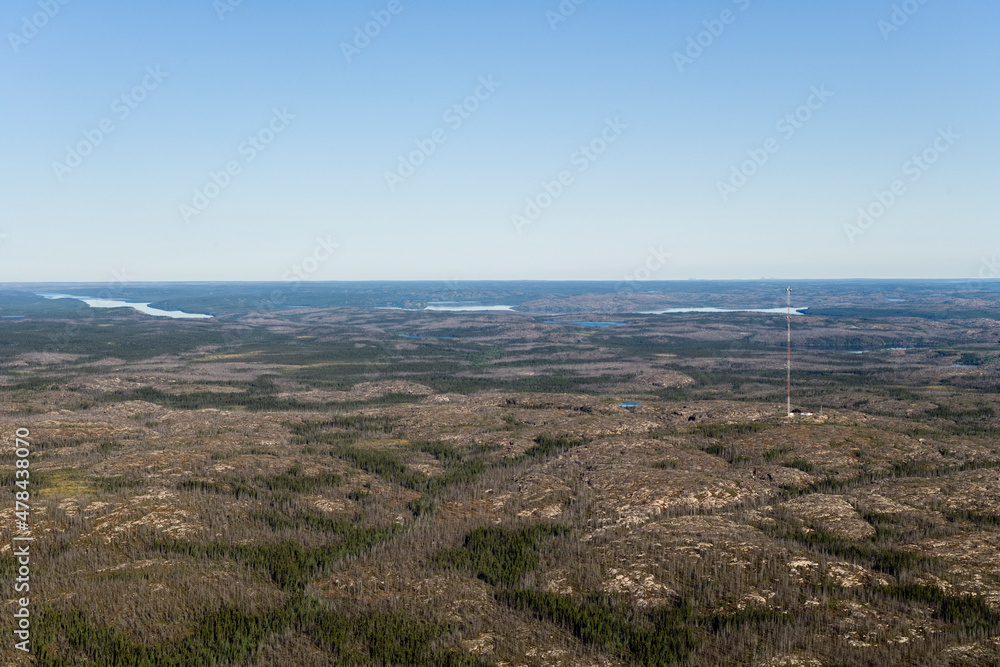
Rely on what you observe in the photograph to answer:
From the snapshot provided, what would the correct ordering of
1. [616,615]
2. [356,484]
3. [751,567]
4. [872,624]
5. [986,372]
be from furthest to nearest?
1. [986,372]
2. [356,484]
3. [751,567]
4. [616,615]
5. [872,624]

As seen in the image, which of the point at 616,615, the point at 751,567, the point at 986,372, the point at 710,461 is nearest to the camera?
the point at 616,615

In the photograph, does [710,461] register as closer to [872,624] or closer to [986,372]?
[872,624]

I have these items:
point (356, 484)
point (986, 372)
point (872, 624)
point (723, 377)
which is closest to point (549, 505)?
point (356, 484)

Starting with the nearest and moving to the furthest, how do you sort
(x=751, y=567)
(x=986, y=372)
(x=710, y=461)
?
(x=751, y=567), (x=710, y=461), (x=986, y=372)

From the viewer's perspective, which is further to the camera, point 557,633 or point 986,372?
point 986,372

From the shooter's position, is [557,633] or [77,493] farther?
[77,493]

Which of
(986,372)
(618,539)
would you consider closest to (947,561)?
(618,539)

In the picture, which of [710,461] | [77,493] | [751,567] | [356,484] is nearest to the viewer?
[751,567]

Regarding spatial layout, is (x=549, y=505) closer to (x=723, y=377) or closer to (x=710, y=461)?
(x=710, y=461)
